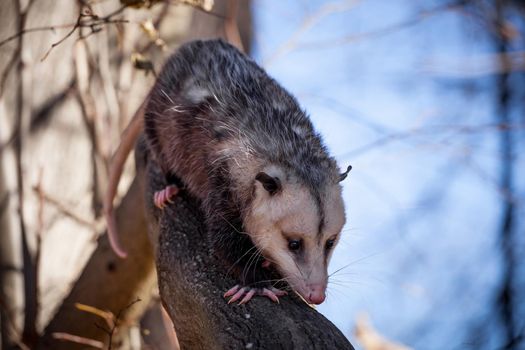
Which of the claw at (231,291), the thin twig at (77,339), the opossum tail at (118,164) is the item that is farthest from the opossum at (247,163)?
the thin twig at (77,339)

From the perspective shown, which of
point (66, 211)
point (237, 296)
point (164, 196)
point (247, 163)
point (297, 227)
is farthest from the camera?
point (66, 211)

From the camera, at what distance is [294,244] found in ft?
7.06

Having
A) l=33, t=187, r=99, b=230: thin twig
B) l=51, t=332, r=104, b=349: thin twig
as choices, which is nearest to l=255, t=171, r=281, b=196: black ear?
l=51, t=332, r=104, b=349: thin twig

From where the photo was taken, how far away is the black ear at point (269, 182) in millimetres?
2162

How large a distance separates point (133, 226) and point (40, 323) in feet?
2.39

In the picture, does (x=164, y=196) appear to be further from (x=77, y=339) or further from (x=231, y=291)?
(x=77, y=339)

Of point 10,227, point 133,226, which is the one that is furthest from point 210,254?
point 10,227

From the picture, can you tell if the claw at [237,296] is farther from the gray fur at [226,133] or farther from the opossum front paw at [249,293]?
the gray fur at [226,133]

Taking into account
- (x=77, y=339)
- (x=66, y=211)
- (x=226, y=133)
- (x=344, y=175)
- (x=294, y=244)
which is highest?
(x=226, y=133)

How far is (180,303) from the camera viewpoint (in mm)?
2137

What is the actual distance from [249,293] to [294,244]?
0.22 meters

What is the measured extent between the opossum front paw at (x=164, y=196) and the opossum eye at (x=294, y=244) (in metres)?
0.64

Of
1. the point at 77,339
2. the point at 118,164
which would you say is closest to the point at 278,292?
the point at 118,164

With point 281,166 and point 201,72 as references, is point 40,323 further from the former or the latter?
point 281,166
